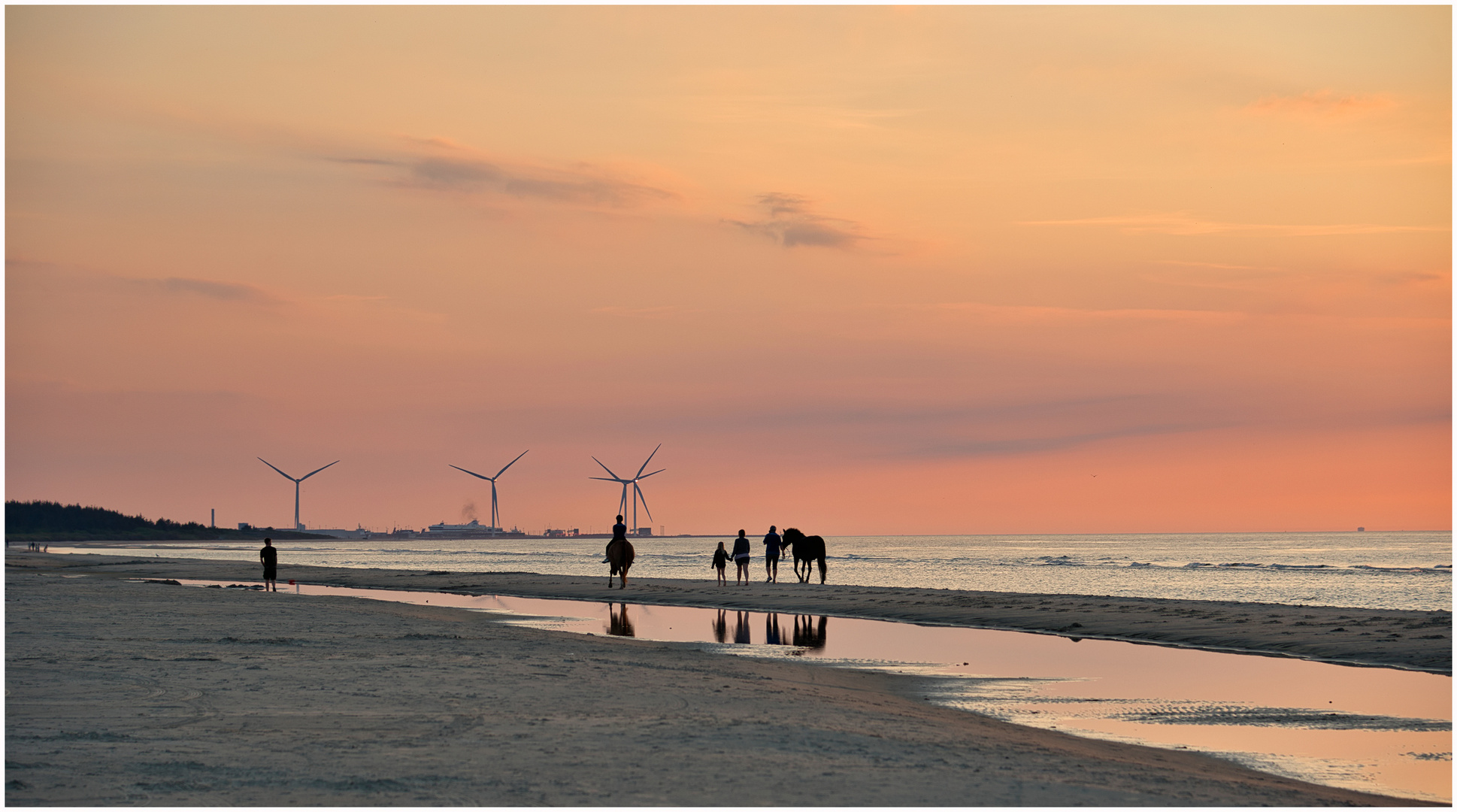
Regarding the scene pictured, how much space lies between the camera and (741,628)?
92.6 feet

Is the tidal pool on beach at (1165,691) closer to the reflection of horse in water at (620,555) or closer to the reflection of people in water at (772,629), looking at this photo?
the reflection of people in water at (772,629)

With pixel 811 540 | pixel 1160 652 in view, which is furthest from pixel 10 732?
pixel 811 540

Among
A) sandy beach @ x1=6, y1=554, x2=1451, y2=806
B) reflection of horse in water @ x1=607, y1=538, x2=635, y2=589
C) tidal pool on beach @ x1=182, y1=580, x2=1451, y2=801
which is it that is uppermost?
reflection of horse in water @ x1=607, y1=538, x2=635, y2=589

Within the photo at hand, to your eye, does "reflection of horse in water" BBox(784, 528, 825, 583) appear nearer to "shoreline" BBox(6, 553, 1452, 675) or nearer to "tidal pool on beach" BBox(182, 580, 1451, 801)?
"shoreline" BBox(6, 553, 1452, 675)

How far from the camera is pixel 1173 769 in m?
10.7

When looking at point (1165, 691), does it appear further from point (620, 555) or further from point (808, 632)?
point (620, 555)

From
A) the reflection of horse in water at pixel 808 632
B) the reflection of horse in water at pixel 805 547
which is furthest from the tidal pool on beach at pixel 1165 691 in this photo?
the reflection of horse in water at pixel 805 547

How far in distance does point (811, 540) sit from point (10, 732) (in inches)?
1326

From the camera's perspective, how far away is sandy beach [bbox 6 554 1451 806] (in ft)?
30.0

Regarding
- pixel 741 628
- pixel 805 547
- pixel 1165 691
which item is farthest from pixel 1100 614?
pixel 805 547

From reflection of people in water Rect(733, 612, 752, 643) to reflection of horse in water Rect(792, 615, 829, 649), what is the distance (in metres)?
1.09

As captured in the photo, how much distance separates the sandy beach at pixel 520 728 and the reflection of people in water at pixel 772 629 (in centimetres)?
244

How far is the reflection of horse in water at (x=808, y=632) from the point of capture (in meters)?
24.3

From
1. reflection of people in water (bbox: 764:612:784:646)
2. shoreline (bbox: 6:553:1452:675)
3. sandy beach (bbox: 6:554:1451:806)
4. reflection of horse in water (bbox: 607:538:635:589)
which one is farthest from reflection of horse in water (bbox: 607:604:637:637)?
reflection of horse in water (bbox: 607:538:635:589)
